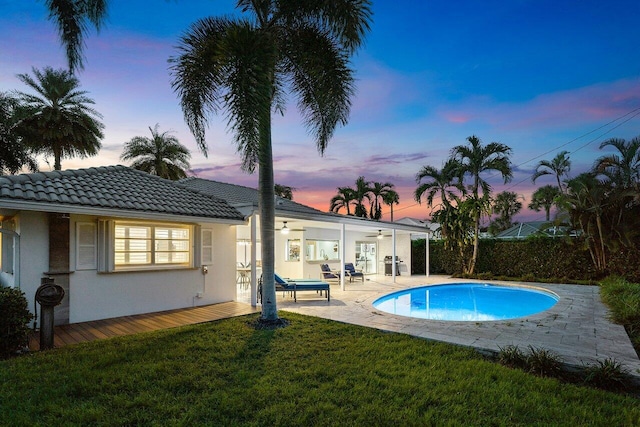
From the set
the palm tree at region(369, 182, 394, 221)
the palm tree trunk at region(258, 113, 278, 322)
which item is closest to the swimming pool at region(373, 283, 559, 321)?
the palm tree trunk at region(258, 113, 278, 322)

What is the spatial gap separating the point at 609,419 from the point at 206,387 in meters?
4.91

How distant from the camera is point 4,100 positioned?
Result: 20750mm

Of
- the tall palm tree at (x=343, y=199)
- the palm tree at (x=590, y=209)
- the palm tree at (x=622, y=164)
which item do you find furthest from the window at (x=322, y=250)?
the tall palm tree at (x=343, y=199)

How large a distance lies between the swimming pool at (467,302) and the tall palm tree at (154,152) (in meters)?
23.1

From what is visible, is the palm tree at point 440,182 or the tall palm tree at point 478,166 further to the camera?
the palm tree at point 440,182

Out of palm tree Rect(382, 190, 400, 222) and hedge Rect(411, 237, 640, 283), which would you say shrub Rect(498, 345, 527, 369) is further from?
palm tree Rect(382, 190, 400, 222)

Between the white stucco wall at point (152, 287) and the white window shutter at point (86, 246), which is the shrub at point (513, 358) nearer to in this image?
the white stucco wall at point (152, 287)

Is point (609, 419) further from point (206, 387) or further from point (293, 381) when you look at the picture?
point (206, 387)

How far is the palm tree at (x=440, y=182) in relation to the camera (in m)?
22.2

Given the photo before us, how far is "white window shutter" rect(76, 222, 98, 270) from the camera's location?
8.14m

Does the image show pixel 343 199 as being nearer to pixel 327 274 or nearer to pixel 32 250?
pixel 327 274

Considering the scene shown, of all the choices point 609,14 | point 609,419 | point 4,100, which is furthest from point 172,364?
point 4,100

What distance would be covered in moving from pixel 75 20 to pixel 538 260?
21305 millimetres

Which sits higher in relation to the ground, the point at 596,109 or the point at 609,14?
the point at 609,14
